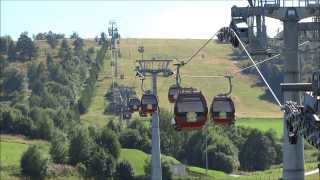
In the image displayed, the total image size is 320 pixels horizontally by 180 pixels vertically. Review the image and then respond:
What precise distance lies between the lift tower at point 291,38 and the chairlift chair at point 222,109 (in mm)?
2080

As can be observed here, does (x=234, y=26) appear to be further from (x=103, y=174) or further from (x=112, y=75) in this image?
(x=112, y=75)

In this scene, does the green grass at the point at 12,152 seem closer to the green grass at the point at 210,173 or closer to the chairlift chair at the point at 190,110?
the green grass at the point at 210,173

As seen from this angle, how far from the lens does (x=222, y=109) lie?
85.8 feet

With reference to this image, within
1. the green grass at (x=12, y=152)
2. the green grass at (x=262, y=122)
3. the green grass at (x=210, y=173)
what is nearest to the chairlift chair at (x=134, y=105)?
the green grass at (x=12, y=152)

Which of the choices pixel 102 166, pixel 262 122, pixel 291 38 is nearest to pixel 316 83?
pixel 291 38

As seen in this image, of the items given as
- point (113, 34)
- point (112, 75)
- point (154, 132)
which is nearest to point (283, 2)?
point (154, 132)

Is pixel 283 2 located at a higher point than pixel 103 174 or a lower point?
higher

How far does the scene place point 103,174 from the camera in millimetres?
76188

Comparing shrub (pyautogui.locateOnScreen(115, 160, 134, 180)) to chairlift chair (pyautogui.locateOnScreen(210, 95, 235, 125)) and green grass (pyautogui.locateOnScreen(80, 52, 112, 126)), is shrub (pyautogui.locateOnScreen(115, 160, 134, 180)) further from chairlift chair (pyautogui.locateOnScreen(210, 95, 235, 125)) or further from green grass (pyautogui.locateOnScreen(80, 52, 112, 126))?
green grass (pyautogui.locateOnScreen(80, 52, 112, 126))

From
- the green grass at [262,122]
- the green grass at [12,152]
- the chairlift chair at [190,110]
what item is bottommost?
the green grass at [12,152]

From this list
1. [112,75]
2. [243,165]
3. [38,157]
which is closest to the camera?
[38,157]

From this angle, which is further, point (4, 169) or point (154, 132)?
point (4, 169)

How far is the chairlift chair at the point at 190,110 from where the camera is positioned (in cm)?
2536

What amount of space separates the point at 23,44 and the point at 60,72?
30691 mm
